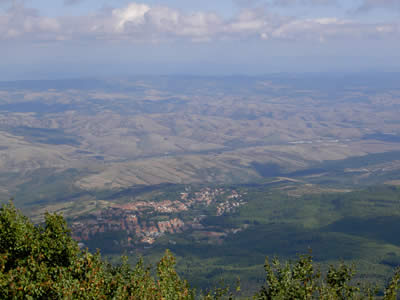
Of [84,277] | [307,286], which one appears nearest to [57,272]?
[84,277]

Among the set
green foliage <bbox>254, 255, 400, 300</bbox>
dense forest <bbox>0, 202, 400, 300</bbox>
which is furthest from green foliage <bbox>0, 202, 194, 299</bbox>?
green foliage <bbox>254, 255, 400, 300</bbox>

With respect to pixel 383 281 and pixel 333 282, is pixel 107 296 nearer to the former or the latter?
pixel 333 282

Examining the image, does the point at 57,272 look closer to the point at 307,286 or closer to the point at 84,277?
the point at 84,277

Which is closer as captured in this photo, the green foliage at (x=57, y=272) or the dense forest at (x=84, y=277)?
the green foliage at (x=57, y=272)

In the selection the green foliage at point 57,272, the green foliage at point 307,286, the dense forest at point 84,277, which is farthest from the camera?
the green foliage at point 307,286

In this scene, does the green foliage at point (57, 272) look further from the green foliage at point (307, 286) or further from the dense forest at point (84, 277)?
the green foliage at point (307, 286)

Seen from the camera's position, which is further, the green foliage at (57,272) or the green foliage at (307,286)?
the green foliage at (307,286)

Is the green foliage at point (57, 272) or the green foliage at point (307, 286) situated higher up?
the green foliage at point (57, 272)

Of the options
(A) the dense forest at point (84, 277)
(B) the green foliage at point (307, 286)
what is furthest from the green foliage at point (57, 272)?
(B) the green foliage at point (307, 286)

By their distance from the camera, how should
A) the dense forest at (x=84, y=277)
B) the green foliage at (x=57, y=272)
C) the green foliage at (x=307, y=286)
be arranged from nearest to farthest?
the green foliage at (x=57, y=272)
the dense forest at (x=84, y=277)
the green foliage at (x=307, y=286)
